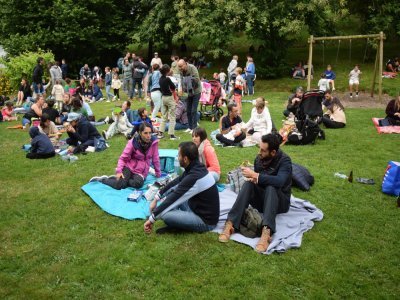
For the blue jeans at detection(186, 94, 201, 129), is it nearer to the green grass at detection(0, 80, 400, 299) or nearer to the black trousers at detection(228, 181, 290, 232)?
the green grass at detection(0, 80, 400, 299)

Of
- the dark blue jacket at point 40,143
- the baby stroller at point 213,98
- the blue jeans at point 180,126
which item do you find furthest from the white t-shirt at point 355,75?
the dark blue jacket at point 40,143

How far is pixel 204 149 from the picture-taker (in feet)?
23.6

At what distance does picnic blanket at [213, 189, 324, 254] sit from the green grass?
11 cm

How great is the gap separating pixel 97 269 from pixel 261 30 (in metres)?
19.3

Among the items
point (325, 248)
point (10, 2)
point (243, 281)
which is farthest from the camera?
point (10, 2)

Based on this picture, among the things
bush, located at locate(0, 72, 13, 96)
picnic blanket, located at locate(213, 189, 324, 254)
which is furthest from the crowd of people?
bush, located at locate(0, 72, 13, 96)

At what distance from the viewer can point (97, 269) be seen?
495cm

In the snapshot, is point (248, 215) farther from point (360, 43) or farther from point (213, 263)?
point (360, 43)

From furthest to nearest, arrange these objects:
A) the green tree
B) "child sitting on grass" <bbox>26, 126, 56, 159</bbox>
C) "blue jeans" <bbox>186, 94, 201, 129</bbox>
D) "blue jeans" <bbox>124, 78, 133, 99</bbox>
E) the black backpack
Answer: the green tree, "blue jeans" <bbox>124, 78, 133, 99</bbox>, "blue jeans" <bbox>186, 94, 201, 129</bbox>, the black backpack, "child sitting on grass" <bbox>26, 126, 56, 159</bbox>

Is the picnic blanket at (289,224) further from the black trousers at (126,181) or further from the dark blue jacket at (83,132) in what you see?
the dark blue jacket at (83,132)

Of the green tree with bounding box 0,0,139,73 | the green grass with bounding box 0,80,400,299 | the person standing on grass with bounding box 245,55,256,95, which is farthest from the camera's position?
the green tree with bounding box 0,0,139,73

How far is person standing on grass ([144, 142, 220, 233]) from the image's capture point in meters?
5.39

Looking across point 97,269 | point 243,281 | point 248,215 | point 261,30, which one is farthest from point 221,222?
point 261,30

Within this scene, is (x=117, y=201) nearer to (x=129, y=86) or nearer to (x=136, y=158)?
(x=136, y=158)
